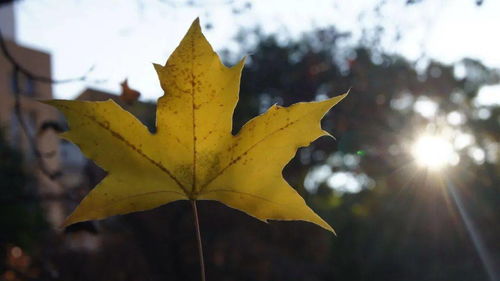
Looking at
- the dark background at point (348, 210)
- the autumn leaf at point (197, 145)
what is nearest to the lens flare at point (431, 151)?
the dark background at point (348, 210)

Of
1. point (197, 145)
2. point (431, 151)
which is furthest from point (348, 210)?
point (197, 145)

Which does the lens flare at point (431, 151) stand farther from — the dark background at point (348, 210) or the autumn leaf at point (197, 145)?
the autumn leaf at point (197, 145)

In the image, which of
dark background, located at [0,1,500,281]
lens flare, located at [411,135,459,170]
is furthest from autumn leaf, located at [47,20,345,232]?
lens flare, located at [411,135,459,170]

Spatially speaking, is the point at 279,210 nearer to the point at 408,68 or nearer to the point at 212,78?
the point at 212,78

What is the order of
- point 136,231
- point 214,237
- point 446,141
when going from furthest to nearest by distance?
point 214,237 → point 136,231 → point 446,141


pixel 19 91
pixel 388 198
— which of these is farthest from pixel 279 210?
pixel 388 198

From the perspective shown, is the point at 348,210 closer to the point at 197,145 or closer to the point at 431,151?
the point at 431,151

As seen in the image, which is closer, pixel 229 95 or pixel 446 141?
pixel 229 95

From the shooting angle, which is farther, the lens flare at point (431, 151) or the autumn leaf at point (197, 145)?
the lens flare at point (431, 151)
